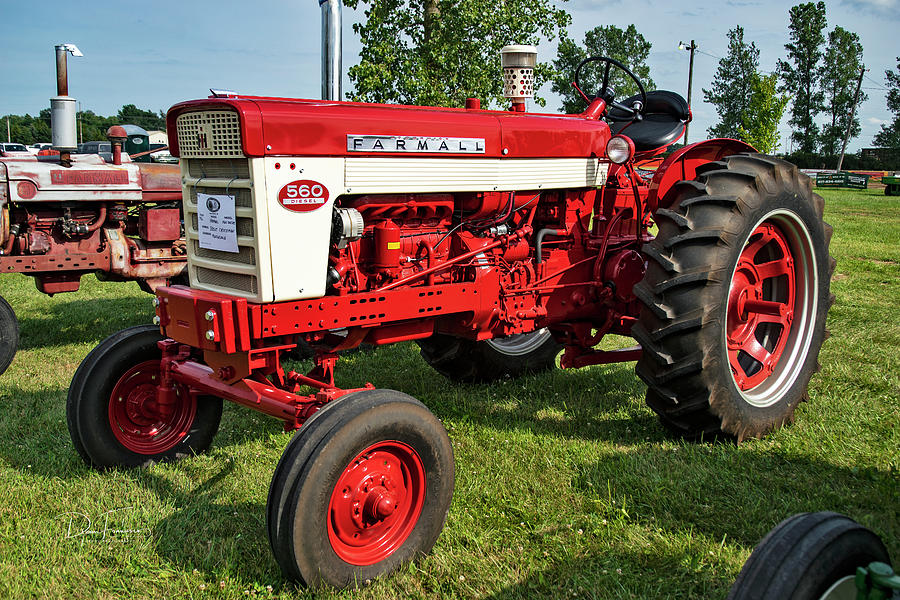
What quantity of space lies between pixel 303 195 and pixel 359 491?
1242 millimetres

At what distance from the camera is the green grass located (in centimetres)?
288

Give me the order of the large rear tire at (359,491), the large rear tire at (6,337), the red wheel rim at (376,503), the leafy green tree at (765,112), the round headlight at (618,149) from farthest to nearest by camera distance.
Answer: the leafy green tree at (765,112) < the large rear tire at (6,337) < the round headlight at (618,149) < the red wheel rim at (376,503) < the large rear tire at (359,491)

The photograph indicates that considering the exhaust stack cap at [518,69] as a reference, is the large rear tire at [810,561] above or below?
below

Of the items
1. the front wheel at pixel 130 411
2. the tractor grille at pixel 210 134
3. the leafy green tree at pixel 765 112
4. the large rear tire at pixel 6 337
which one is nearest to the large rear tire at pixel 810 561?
the tractor grille at pixel 210 134

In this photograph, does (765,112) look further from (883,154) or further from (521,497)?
(883,154)

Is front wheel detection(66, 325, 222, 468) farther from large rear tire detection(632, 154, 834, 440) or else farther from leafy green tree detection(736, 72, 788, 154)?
leafy green tree detection(736, 72, 788, 154)

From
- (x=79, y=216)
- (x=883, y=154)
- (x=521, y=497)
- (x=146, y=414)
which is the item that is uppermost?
(x=883, y=154)

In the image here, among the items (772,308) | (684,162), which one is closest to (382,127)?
(684,162)

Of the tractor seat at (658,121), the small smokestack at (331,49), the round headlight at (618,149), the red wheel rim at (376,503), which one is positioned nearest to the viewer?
the red wheel rim at (376,503)

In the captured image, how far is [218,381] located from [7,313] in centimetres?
331

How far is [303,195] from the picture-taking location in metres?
3.08

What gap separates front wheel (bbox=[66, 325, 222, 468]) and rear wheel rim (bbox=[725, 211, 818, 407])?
118 inches

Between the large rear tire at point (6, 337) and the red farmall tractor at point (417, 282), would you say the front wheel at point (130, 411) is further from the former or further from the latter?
the large rear tire at point (6, 337)

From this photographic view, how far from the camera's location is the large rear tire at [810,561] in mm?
1743
